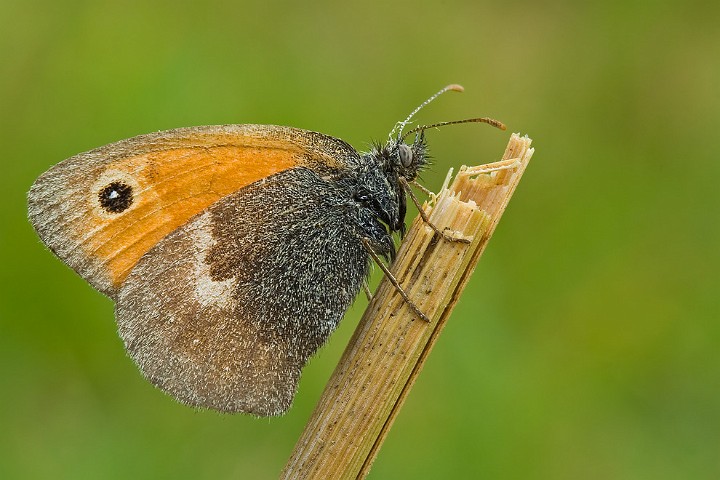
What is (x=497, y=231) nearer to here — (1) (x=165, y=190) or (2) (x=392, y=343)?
(1) (x=165, y=190)

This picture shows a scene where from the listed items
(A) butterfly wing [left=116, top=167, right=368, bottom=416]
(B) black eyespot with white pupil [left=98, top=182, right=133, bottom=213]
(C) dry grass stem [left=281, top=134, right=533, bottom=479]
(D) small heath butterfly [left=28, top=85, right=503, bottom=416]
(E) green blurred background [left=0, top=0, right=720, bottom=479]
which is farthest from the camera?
(E) green blurred background [left=0, top=0, right=720, bottom=479]

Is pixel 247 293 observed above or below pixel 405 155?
below

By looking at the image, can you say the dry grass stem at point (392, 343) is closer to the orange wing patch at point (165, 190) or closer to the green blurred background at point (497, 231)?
the orange wing patch at point (165, 190)

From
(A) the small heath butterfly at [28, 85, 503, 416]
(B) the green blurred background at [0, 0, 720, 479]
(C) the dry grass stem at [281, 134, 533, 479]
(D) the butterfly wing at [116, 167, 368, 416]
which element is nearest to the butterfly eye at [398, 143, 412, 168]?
(A) the small heath butterfly at [28, 85, 503, 416]

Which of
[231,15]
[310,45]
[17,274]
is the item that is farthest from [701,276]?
[17,274]

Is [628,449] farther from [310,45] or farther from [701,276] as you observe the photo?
[310,45]

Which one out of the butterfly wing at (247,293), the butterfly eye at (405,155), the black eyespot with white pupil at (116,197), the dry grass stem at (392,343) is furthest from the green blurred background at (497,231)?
the dry grass stem at (392,343)

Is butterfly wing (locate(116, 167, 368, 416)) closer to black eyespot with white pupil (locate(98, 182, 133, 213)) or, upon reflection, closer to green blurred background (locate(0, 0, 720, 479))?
black eyespot with white pupil (locate(98, 182, 133, 213))

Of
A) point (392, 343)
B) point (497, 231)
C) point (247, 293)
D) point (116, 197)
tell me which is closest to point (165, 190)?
point (116, 197)
